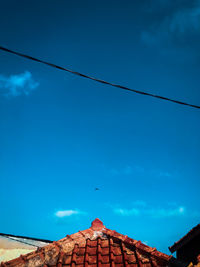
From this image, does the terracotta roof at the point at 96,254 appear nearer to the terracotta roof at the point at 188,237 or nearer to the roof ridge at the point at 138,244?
the roof ridge at the point at 138,244

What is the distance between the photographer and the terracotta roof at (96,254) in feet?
15.1

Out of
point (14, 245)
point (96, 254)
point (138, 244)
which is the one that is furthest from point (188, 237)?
point (14, 245)

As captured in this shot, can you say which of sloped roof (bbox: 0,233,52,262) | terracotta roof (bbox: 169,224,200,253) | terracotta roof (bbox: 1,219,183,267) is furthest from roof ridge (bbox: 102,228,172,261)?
sloped roof (bbox: 0,233,52,262)

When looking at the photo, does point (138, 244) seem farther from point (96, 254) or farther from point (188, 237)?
point (188, 237)

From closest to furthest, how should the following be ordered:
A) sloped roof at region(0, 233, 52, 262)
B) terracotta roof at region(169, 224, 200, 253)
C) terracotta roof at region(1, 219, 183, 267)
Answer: terracotta roof at region(1, 219, 183, 267), terracotta roof at region(169, 224, 200, 253), sloped roof at region(0, 233, 52, 262)

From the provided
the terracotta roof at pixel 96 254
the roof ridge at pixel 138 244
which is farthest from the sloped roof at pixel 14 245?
the roof ridge at pixel 138 244

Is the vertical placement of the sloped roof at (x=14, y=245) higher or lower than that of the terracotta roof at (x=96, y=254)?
higher

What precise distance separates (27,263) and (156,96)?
230 inches

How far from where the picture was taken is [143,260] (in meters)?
4.64

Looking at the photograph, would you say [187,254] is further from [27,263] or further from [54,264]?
[27,263]

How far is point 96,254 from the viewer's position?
197 inches

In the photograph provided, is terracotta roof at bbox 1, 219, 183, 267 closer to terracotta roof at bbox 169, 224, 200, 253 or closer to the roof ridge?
the roof ridge

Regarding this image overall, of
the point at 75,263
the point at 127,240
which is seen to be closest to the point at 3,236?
the point at 75,263

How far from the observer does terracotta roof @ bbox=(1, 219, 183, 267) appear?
4.62 meters
